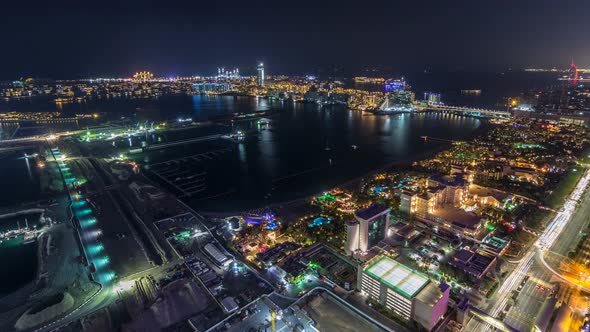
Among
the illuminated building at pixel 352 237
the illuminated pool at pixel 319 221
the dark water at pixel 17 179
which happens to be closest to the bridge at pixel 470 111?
the illuminated pool at pixel 319 221

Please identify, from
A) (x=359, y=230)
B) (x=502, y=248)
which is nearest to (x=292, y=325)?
(x=359, y=230)

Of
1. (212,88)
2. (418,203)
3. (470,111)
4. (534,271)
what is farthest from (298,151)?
(212,88)

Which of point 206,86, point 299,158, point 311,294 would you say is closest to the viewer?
point 311,294

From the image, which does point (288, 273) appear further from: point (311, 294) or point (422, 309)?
point (422, 309)

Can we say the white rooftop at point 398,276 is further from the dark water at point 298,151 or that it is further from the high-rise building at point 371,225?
the dark water at point 298,151

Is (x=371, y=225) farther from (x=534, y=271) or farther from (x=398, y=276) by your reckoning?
(x=534, y=271)

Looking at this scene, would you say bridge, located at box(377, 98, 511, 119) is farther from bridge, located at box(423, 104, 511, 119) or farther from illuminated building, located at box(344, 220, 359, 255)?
illuminated building, located at box(344, 220, 359, 255)
